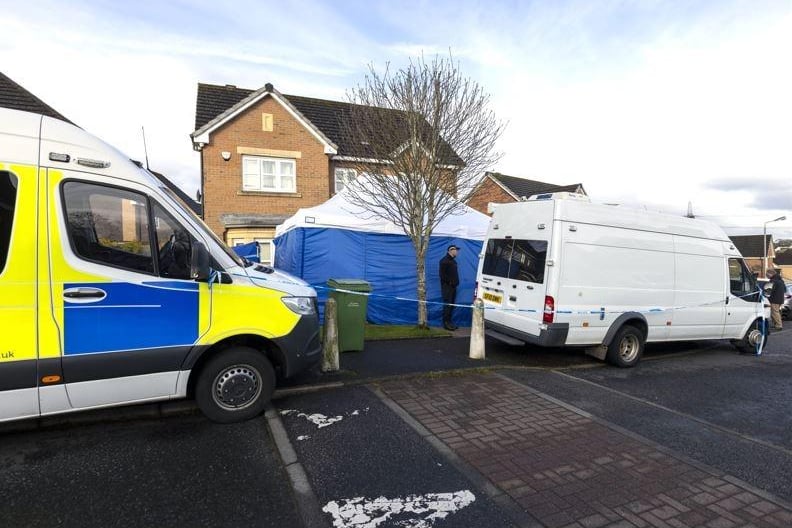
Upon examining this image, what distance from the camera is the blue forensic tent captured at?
9688 mm

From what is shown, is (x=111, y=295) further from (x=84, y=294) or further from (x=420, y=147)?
(x=420, y=147)

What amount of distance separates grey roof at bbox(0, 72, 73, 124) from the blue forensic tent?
569cm

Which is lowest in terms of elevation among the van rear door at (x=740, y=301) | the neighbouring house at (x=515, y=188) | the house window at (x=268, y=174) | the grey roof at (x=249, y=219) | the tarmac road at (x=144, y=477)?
the tarmac road at (x=144, y=477)

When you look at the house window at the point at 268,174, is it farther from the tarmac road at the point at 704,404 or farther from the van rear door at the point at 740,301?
the van rear door at the point at 740,301

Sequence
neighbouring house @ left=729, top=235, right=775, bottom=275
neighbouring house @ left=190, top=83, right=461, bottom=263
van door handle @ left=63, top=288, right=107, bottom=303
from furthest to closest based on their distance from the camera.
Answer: neighbouring house @ left=729, top=235, right=775, bottom=275 → neighbouring house @ left=190, top=83, right=461, bottom=263 → van door handle @ left=63, top=288, right=107, bottom=303

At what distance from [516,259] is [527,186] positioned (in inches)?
976

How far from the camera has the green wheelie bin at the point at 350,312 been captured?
6809 mm

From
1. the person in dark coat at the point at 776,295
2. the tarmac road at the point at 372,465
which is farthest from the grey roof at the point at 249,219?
the person in dark coat at the point at 776,295

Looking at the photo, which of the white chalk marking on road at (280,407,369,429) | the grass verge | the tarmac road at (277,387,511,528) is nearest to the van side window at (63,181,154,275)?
the white chalk marking on road at (280,407,369,429)

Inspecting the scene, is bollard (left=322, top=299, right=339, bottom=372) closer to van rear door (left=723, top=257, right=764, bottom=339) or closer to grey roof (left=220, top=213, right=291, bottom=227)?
van rear door (left=723, top=257, right=764, bottom=339)

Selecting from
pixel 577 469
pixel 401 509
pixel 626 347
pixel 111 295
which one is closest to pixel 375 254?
pixel 626 347

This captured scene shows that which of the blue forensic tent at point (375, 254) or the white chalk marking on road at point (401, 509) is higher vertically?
the blue forensic tent at point (375, 254)

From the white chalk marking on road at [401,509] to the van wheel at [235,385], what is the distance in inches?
63.8

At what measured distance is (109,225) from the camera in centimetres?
370
